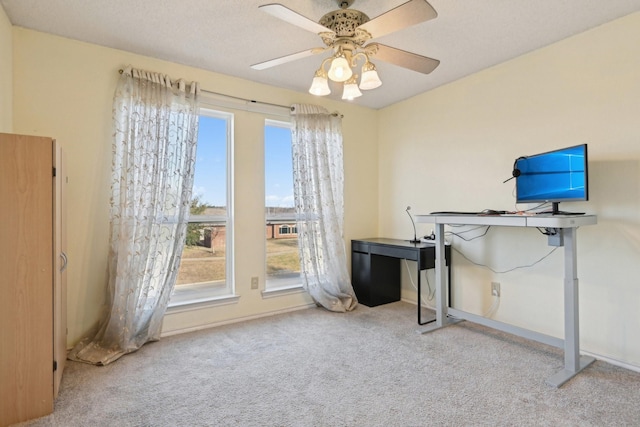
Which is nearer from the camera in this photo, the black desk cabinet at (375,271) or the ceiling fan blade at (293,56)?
the ceiling fan blade at (293,56)

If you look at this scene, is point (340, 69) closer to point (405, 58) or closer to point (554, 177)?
point (405, 58)

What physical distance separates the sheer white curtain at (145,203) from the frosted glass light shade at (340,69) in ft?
5.16

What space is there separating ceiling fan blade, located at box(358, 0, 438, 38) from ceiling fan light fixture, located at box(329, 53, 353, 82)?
0.20m

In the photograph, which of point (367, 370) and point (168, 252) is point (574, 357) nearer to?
point (367, 370)

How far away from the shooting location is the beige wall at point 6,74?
2.10m

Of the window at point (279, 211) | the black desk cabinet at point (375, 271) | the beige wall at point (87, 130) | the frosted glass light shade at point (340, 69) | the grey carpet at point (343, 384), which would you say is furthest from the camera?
the black desk cabinet at point (375, 271)

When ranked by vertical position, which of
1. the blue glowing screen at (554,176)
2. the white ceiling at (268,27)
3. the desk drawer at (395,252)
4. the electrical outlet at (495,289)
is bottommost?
the electrical outlet at (495,289)

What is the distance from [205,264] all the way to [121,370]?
115cm

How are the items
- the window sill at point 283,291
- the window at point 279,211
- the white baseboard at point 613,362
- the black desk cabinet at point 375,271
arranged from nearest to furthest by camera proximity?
1. the white baseboard at point 613,362
2. the window sill at point 283,291
3. the window at point 279,211
4. the black desk cabinet at point 375,271

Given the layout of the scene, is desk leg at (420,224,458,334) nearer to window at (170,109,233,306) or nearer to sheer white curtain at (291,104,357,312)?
sheer white curtain at (291,104,357,312)

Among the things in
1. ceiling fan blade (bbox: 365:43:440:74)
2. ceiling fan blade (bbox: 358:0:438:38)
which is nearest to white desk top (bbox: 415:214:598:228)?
ceiling fan blade (bbox: 365:43:440:74)

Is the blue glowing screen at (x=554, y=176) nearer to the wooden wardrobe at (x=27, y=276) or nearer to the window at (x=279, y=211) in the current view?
the window at (x=279, y=211)

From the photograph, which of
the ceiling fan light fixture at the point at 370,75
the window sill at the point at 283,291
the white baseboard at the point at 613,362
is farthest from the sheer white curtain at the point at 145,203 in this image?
the white baseboard at the point at 613,362

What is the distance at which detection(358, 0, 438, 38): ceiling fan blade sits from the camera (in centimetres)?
154
